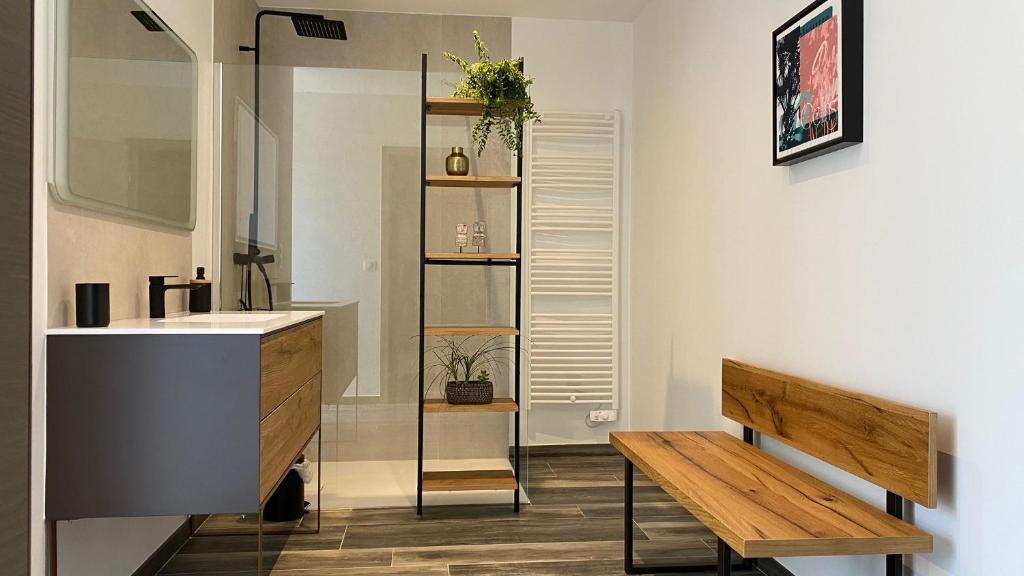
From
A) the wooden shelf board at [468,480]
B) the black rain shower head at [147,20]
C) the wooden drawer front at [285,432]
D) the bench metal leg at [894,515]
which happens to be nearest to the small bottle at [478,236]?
the wooden drawer front at [285,432]

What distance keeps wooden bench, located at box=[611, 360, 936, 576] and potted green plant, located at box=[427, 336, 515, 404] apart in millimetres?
941

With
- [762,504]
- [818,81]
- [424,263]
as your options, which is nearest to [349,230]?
[424,263]

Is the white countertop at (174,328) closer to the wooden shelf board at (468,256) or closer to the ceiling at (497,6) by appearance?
the wooden shelf board at (468,256)

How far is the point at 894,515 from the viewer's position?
194 centimetres

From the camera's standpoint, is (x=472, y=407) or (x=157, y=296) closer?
(x=157, y=296)

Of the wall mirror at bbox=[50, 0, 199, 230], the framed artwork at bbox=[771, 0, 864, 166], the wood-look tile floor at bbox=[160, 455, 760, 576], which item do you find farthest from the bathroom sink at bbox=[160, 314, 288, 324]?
the framed artwork at bbox=[771, 0, 864, 166]

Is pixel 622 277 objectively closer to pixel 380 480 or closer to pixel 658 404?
pixel 658 404

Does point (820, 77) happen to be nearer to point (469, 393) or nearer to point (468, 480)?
point (469, 393)

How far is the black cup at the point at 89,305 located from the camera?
6.57 ft

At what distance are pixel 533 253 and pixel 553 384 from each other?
0.81 meters

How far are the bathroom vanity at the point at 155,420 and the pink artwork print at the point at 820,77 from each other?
1.77 m

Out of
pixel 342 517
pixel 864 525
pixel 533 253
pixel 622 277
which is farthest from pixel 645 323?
pixel 864 525

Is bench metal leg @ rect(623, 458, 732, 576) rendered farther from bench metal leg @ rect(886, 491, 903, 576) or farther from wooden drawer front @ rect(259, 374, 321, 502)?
wooden drawer front @ rect(259, 374, 321, 502)

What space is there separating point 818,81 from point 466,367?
2.12m
